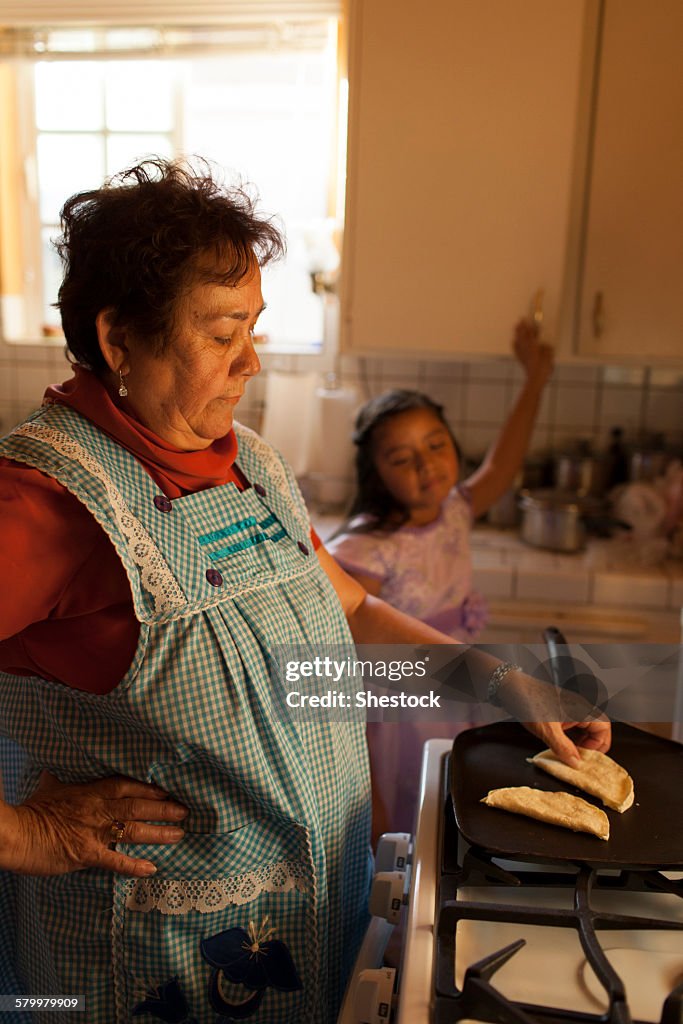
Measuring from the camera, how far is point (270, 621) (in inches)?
34.2

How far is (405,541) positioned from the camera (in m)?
1.55

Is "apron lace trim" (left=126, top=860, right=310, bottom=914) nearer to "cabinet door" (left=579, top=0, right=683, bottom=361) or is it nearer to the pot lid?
the pot lid

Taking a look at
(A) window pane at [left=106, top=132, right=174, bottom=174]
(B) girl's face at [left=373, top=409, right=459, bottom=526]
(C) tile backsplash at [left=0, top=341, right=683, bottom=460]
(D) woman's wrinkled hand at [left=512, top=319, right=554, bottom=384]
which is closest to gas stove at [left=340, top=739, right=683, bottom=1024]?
(B) girl's face at [left=373, top=409, right=459, bottom=526]

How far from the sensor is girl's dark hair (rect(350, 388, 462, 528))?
1552mm

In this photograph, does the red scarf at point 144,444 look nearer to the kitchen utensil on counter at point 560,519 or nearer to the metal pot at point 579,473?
the kitchen utensil on counter at point 560,519

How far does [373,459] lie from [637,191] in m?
0.91

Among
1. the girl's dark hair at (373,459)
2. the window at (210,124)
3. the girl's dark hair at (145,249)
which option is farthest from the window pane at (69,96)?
the girl's dark hair at (145,249)

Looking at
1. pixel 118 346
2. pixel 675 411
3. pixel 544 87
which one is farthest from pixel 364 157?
pixel 118 346

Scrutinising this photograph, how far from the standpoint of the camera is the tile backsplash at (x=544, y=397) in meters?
2.38

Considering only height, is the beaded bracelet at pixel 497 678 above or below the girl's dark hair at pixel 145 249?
below

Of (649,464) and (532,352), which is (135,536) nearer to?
(532,352)

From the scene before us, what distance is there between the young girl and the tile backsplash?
83cm

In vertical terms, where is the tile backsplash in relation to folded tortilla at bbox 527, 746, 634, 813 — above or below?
above

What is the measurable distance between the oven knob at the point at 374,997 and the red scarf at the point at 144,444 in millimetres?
462
